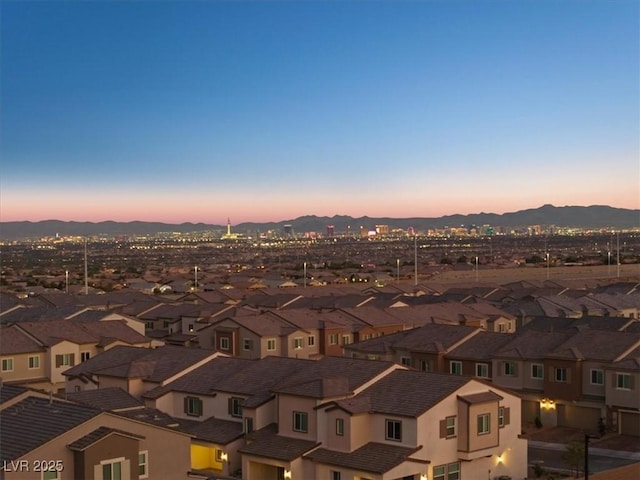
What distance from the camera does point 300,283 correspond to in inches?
3733

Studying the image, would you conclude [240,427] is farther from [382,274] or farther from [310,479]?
[382,274]

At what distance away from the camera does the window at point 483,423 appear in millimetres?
25109

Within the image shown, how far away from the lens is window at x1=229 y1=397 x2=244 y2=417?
28087mm

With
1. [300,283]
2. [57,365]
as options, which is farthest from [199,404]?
[300,283]

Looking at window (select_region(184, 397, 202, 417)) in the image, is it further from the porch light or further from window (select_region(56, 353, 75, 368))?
the porch light

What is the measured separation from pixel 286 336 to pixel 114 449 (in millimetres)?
26713

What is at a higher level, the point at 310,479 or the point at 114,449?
the point at 114,449

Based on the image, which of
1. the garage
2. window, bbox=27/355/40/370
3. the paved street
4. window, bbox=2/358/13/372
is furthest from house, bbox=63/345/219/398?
the garage

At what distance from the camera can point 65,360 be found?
3938cm

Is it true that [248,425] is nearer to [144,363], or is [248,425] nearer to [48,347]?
[144,363]

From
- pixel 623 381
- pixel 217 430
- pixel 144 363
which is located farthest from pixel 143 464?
pixel 623 381

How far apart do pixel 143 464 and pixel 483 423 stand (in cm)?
1106

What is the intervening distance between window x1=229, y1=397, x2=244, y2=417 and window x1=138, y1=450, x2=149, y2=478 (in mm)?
10350

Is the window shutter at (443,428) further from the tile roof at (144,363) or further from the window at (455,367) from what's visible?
the window at (455,367)
